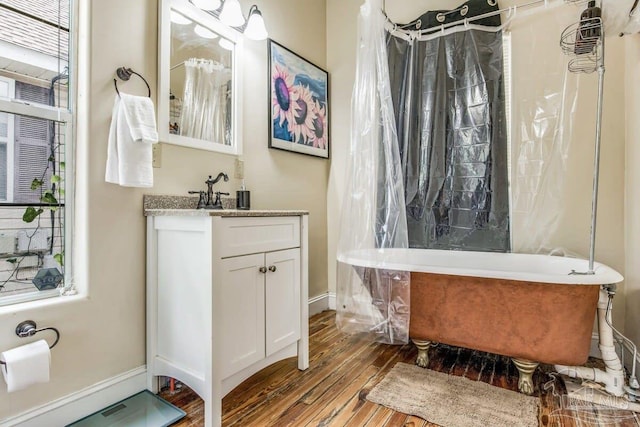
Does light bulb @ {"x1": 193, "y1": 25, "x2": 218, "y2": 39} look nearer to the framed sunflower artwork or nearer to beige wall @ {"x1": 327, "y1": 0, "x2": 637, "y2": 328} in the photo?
the framed sunflower artwork

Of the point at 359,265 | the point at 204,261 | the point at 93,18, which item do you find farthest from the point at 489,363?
the point at 93,18

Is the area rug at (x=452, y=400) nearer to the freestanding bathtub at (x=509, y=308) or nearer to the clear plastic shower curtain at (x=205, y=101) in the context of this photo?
the freestanding bathtub at (x=509, y=308)

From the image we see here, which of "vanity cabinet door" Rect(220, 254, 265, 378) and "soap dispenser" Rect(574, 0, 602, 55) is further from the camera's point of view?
"soap dispenser" Rect(574, 0, 602, 55)

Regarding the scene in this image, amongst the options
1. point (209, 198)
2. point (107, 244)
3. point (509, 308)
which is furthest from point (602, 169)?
point (107, 244)

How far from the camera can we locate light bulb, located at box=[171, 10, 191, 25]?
1.86m

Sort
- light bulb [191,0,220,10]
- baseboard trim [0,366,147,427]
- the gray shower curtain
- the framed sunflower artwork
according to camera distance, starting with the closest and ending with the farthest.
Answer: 1. baseboard trim [0,366,147,427]
2. light bulb [191,0,220,10]
3. the gray shower curtain
4. the framed sunflower artwork

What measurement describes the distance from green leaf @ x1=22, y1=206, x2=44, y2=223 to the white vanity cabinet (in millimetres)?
438

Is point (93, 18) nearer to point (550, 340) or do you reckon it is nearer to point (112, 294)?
point (112, 294)

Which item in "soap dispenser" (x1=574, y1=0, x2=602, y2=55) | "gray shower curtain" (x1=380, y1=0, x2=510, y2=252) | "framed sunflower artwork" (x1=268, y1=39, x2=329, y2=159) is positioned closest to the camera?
"soap dispenser" (x1=574, y1=0, x2=602, y2=55)

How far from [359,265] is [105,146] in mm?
1437

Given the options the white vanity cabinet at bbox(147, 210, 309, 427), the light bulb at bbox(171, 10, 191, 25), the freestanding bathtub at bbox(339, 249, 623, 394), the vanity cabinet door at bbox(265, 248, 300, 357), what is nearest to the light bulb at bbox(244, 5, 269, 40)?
the light bulb at bbox(171, 10, 191, 25)

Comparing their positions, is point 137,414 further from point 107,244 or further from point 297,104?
point 297,104

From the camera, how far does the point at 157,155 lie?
1.75 m

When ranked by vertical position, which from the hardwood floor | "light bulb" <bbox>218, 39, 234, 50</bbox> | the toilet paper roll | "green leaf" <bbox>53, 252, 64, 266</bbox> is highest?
"light bulb" <bbox>218, 39, 234, 50</bbox>
